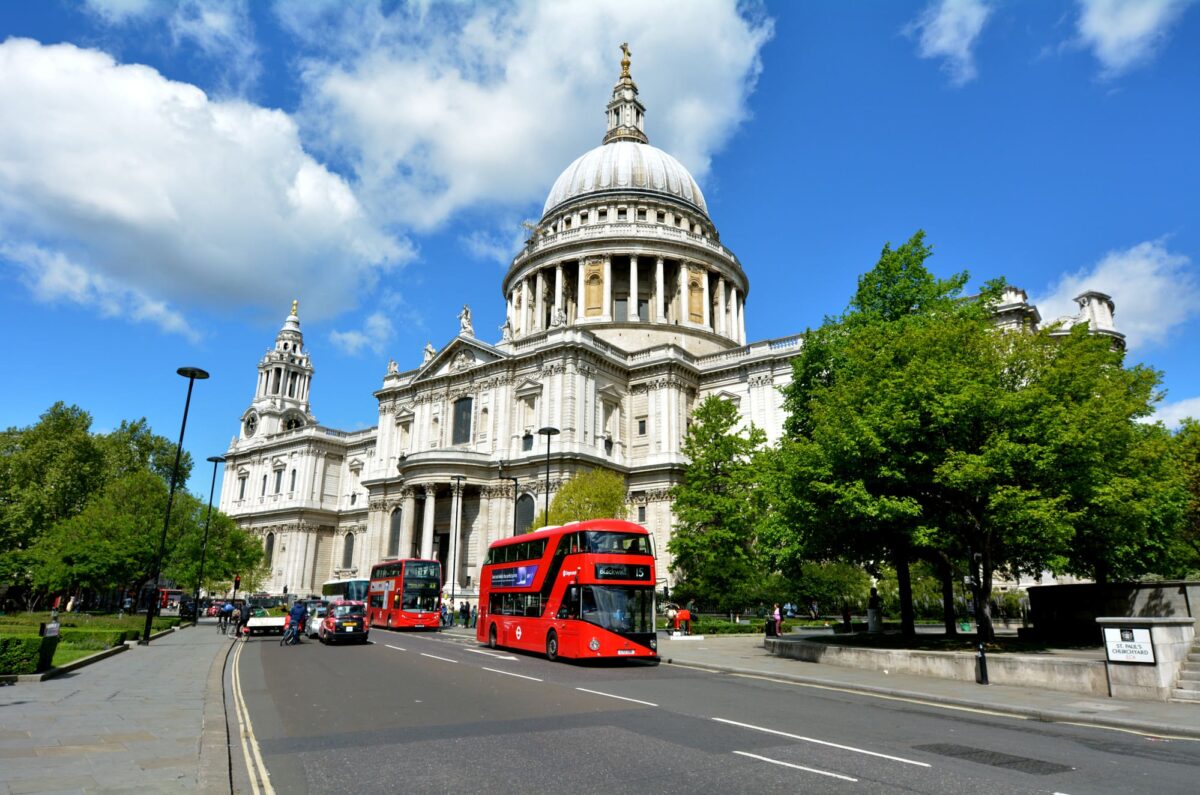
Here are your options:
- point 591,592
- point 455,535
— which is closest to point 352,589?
point 455,535

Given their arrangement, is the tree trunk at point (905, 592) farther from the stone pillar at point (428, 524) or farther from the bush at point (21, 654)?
the stone pillar at point (428, 524)

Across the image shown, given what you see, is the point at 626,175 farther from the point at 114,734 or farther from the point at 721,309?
the point at 114,734

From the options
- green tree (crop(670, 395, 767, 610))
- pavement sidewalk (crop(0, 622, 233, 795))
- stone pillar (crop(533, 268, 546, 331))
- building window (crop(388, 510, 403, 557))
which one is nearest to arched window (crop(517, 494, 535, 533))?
building window (crop(388, 510, 403, 557))

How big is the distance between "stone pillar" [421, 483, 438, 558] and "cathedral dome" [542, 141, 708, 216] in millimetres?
37212

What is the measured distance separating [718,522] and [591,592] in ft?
66.8

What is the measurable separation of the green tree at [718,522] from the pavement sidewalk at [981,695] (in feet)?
50.6

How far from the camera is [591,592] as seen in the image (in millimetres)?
22531

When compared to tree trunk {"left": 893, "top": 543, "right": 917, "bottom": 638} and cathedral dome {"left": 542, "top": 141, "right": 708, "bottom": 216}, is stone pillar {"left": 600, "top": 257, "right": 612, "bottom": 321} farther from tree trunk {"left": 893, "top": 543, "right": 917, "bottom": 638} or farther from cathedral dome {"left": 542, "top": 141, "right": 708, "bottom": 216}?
tree trunk {"left": 893, "top": 543, "right": 917, "bottom": 638}

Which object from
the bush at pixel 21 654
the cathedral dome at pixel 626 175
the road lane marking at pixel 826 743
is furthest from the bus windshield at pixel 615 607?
the cathedral dome at pixel 626 175

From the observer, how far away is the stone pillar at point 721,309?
7156 cm

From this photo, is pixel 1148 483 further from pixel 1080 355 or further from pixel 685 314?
pixel 685 314

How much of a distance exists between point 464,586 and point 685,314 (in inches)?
1262

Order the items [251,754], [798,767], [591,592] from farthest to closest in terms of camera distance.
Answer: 1. [591,592]
2. [251,754]
3. [798,767]

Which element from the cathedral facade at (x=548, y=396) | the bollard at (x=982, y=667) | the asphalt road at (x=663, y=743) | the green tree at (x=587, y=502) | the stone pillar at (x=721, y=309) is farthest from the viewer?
the stone pillar at (x=721, y=309)
